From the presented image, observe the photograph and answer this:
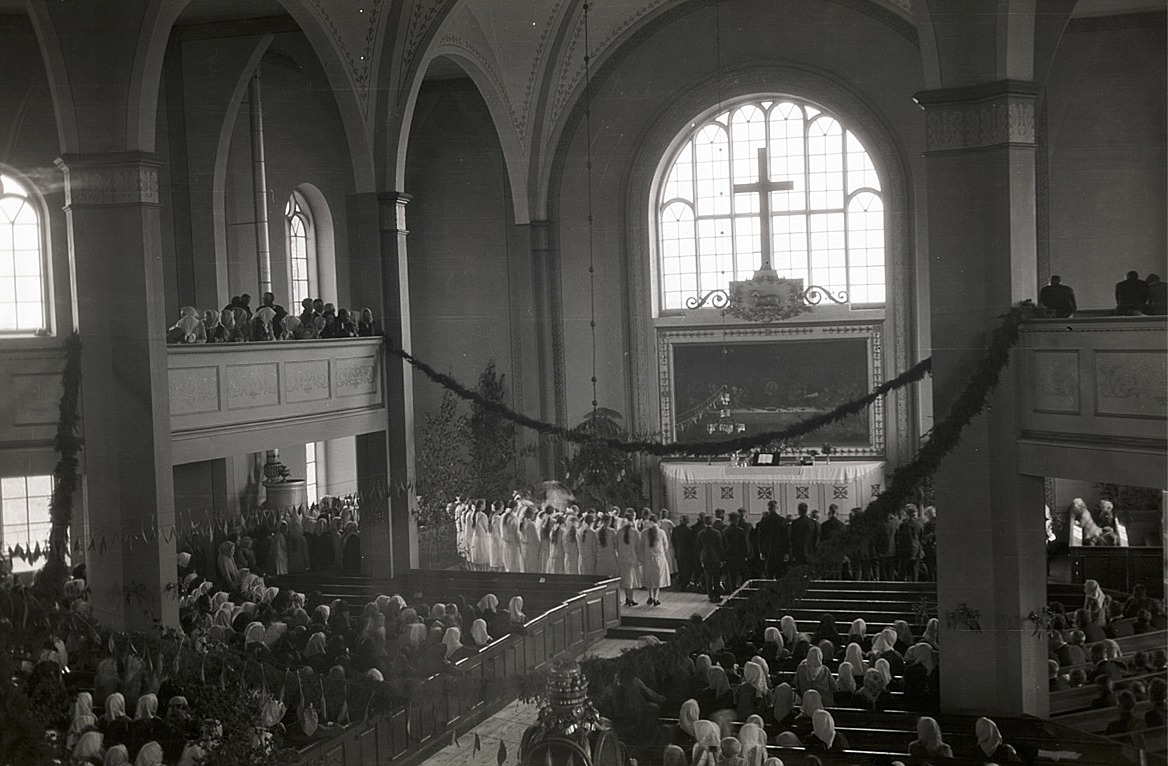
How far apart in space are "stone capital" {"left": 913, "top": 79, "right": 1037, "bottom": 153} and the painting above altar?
5.49m

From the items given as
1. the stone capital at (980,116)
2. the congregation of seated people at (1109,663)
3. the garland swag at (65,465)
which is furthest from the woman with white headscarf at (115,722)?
the stone capital at (980,116)

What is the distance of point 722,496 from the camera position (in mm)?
14719

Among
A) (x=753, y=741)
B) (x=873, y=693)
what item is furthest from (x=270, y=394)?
(x=873, y=693)

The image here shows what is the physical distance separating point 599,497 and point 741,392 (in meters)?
2.46

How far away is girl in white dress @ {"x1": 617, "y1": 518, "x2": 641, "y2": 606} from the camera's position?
1369 cm

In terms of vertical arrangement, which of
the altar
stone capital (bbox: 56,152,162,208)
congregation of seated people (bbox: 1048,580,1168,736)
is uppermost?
stone capital (bbox: 56,152,162,208)

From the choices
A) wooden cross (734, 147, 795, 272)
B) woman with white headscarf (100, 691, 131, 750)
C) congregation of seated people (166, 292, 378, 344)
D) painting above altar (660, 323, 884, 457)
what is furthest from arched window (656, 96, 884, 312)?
woman with white headscarf (100, 691, 131, 750)

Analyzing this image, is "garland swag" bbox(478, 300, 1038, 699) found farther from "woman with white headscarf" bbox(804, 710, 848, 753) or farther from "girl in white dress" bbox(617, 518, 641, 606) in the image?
"girl in white dress" bbox(617, 518, 641, 606)

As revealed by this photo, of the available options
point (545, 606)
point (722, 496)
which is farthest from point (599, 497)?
point (545, 606)

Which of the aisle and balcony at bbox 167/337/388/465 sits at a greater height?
balcony at bbox 167/337/388/465

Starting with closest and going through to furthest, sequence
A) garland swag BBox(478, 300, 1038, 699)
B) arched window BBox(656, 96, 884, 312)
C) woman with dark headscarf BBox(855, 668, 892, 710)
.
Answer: garland swag BBox(478, 300, 1038, 699)
woman with dark headscarf BBox(855, 668, 892, 710)
arched window BBox(656, 96, 884, 312)

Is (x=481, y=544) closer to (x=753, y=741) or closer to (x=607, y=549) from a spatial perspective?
(x=607, y=549)

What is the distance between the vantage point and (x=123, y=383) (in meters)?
9.22

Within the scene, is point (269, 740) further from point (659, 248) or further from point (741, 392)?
point (659, 248)
